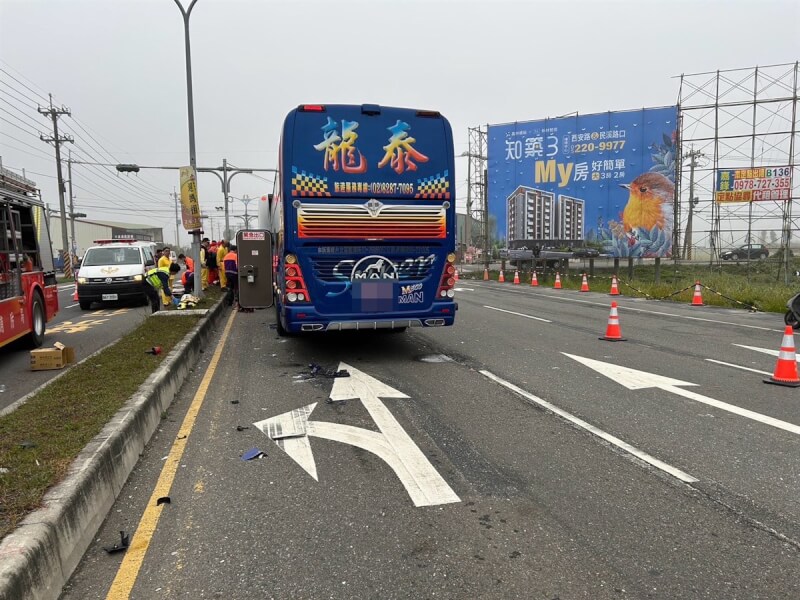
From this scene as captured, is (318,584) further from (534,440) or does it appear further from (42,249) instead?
(42,249)

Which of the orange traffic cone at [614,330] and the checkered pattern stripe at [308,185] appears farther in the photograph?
the orange traffic cone at [614,330]

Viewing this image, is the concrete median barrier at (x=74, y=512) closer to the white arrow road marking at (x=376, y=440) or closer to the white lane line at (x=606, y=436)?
the white arrow road marking at (x=376, y=440)

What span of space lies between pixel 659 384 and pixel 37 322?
10552 mm

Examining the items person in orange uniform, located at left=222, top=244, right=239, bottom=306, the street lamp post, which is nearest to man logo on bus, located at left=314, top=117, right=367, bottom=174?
the street lamp post

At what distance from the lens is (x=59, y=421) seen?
4.98 metres

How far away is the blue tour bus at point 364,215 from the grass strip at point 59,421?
235cm

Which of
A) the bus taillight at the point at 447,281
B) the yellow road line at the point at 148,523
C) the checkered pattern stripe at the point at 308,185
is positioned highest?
the checkered pattern stripe at the point at 308,185


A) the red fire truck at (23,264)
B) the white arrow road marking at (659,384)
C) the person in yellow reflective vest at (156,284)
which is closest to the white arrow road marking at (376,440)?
the white arrow road marking at (659,384)

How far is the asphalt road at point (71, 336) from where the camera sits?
26.0 ft

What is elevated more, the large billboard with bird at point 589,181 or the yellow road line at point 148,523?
the large billboard with bird at point 589,181

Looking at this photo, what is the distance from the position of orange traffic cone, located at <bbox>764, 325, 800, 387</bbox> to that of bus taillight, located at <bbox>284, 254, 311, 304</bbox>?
20.2 feet

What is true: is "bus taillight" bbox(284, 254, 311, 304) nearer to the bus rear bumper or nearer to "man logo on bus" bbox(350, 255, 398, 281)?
the bus rear bumper

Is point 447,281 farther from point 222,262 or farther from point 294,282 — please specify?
point 222,262

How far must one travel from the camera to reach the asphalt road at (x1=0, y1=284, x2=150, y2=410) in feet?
26.0
